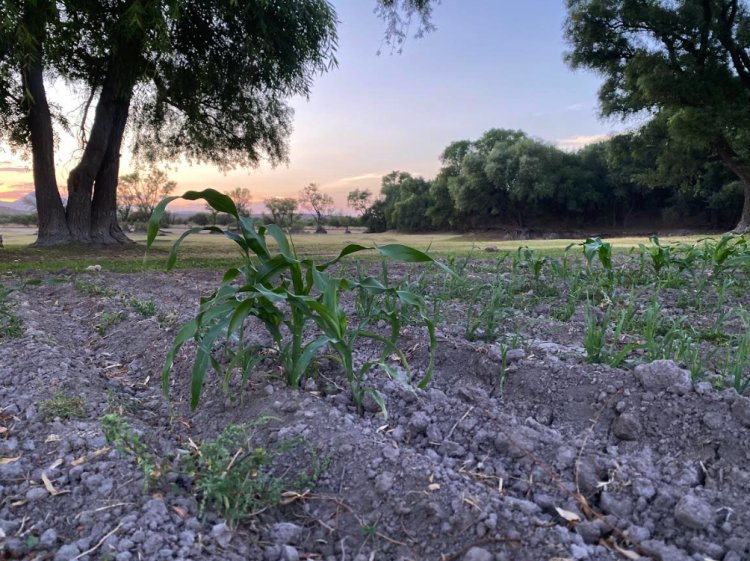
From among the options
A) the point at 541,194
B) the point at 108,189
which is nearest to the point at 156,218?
the point at 108,189

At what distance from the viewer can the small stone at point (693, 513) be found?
137 centimetres

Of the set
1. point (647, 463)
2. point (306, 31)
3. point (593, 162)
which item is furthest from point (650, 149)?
point (647, 463)

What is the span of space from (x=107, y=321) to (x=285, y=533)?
2603 millimetres

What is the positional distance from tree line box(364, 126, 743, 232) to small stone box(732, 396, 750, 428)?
26780 mm

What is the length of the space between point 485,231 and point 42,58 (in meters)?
27.4

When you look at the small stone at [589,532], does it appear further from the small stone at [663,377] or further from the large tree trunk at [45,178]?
the large tree trunk at [45,178]

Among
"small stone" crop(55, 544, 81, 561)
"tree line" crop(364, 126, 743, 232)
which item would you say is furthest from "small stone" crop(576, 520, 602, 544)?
"tree line" crop(364, 126, 743, 232)

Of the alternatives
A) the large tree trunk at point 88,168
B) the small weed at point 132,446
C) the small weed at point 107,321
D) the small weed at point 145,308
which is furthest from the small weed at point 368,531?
the large tree trunk at point 88,168

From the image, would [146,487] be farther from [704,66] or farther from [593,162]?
[593,162]

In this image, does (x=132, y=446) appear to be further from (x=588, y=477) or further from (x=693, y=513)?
→ (x=693, y=513)

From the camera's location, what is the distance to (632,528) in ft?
4.48

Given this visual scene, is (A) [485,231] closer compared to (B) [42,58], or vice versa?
(B) [42,58]

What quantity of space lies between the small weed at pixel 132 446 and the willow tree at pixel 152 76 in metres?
8.18

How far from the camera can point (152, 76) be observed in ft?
34.8
